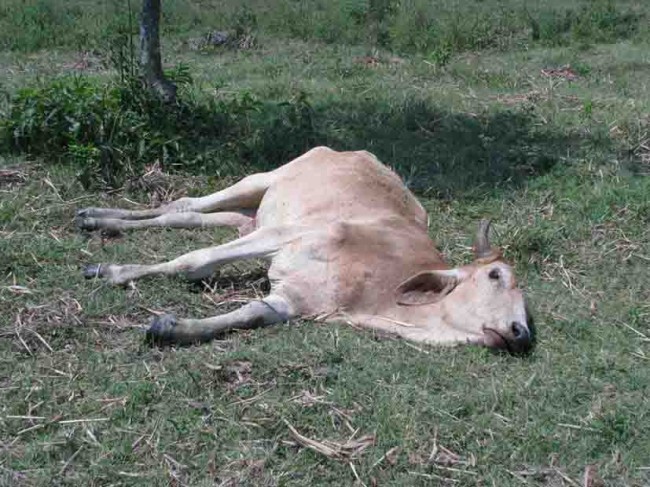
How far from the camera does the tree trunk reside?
24.8 feet

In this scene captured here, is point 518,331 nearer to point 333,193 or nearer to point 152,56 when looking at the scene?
point 333,193

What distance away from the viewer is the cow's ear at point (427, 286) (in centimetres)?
523

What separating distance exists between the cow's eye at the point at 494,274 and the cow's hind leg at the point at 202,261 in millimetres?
1127

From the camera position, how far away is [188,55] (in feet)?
37.0

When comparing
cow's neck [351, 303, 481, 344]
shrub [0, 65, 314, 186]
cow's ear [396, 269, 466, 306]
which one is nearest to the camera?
cow's neck [351, 303, 481, 344]

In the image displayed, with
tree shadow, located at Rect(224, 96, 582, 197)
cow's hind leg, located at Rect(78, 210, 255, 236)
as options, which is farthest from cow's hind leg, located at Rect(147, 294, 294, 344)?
tree shadow, located at Rect(224, 96, 582, 197)

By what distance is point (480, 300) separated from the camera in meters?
5.10

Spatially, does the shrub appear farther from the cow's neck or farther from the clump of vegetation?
the cow's neck

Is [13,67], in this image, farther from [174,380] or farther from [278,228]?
[174,380]

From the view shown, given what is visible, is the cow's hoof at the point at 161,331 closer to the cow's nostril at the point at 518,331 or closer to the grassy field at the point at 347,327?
the grassy field at the point at 347,327

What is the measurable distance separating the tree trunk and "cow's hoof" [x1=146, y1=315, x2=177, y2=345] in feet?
10.1

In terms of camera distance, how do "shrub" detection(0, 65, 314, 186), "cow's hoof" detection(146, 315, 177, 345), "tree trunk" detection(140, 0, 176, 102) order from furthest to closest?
1. "tree trunk" detection(140, 0, 176, 102)
2. "shrub" detection(0, 65, 314, 186)
3. "cow's hoof" detection(146, 315, 177, 345)

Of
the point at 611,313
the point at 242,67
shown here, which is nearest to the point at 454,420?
the point at 611,313

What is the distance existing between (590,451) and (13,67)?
313 inches
